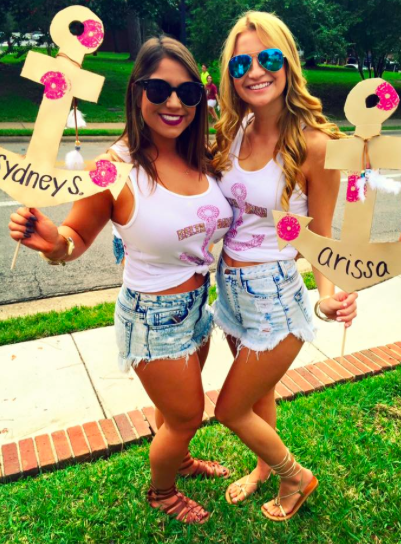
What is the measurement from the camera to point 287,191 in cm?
179

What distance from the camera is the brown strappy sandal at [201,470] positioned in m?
2.33

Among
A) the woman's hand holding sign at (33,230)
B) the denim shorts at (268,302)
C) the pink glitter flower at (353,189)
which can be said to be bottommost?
the denim shorts at (268,302)

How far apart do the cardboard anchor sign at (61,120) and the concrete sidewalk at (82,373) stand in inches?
63.0

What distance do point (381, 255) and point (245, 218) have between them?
502 mm

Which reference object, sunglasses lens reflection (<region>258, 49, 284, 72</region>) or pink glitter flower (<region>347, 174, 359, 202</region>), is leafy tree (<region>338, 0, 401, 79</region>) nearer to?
sunglasses lens reflection (<region>258, 49, 284, 72</region>)

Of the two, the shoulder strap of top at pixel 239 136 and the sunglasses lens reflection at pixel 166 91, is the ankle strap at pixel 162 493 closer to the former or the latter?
the shoulder strap of top at pixel 239 136

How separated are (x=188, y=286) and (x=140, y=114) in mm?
658

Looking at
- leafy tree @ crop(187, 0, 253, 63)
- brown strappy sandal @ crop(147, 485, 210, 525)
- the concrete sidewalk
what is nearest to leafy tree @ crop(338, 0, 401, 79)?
leafy tree @ crop(187, 0, 253, 63)

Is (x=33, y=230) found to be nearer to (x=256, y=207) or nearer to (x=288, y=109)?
(x=256, y=207)

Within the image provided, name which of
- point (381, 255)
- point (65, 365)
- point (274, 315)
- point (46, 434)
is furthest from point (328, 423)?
point (65, 365)

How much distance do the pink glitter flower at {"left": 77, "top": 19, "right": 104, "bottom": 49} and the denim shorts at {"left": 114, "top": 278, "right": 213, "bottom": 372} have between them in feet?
2.79

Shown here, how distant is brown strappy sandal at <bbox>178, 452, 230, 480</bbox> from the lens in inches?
91.8

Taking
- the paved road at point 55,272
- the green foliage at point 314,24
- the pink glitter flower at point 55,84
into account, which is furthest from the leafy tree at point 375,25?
the pink glitter flower at point 55,84

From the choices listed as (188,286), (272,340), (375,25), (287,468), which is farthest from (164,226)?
(375,25)
